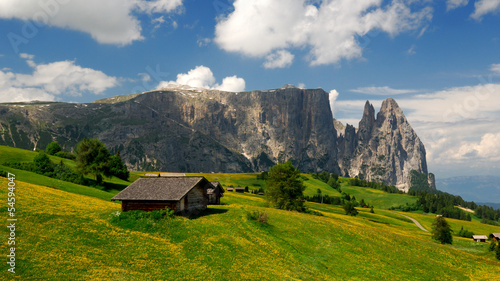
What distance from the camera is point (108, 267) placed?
27.0m

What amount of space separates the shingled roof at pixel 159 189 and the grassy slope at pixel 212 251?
465 centimetres

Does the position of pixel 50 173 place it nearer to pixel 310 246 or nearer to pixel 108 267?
pixel 108 267

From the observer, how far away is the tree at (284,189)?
80812mm

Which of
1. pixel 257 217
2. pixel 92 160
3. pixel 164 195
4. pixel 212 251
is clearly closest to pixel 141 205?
pixel 164 195

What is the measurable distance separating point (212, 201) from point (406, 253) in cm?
4257

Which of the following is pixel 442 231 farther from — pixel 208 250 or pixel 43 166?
Result: pixel 43 166

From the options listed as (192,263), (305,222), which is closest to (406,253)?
(305,222)

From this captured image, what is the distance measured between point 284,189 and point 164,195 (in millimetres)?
42883

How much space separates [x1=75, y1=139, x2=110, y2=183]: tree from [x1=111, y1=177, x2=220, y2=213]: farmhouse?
40.1 metres

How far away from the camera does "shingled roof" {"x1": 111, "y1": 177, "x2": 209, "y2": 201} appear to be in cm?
4509

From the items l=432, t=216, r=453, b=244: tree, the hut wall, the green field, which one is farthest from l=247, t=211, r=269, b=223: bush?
l=432, t=216, r=453, b=244: tree

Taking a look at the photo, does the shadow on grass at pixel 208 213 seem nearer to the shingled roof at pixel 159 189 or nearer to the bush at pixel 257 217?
the shingled roof at pixel 159 189

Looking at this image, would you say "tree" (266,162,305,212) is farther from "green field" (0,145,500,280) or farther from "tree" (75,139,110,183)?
"tree" (75,139,110,183)

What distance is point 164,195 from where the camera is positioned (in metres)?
45.7
